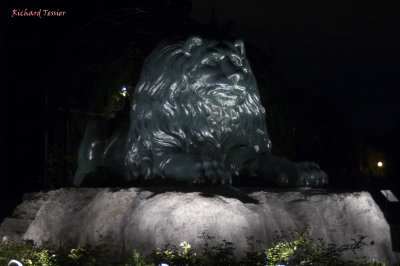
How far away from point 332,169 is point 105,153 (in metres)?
7.66

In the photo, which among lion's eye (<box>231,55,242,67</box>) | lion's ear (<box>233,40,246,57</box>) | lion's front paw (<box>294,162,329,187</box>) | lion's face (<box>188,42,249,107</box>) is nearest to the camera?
lion's front paw (<box>294,162,329,187</box>)

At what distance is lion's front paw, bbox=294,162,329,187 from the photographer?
5.00 metres

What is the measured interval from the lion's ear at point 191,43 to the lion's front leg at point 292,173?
1196 millimetres

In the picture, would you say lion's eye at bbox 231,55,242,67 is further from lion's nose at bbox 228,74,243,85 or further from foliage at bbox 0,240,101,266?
foliage at bbox 0,240,101,266

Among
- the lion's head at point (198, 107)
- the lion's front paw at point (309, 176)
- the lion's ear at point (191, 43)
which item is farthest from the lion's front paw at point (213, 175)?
the lion's ear at point (191, 43)

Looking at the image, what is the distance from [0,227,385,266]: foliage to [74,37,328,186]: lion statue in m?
0.83

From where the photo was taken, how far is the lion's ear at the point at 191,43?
526 centimetres

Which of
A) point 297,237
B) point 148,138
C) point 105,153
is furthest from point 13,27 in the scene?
point 297,237

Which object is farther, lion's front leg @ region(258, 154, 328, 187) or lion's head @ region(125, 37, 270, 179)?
lion's head @ region(125, 37, 270, 179)

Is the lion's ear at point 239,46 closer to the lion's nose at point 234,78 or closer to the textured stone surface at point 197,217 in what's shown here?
the lion's nose at point 234,78

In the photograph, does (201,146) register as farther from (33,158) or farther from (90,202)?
(33,158)

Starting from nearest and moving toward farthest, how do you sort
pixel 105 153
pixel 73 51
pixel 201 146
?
pixel 201 146
pixel 105 153
pixel 73 51

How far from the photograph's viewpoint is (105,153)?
19.9 feet

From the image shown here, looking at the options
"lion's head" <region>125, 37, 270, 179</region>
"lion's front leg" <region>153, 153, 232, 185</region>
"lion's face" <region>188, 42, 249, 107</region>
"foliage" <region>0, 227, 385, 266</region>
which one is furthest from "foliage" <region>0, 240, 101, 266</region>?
"lion's face" <region>188, 42, 249, 107</region>
